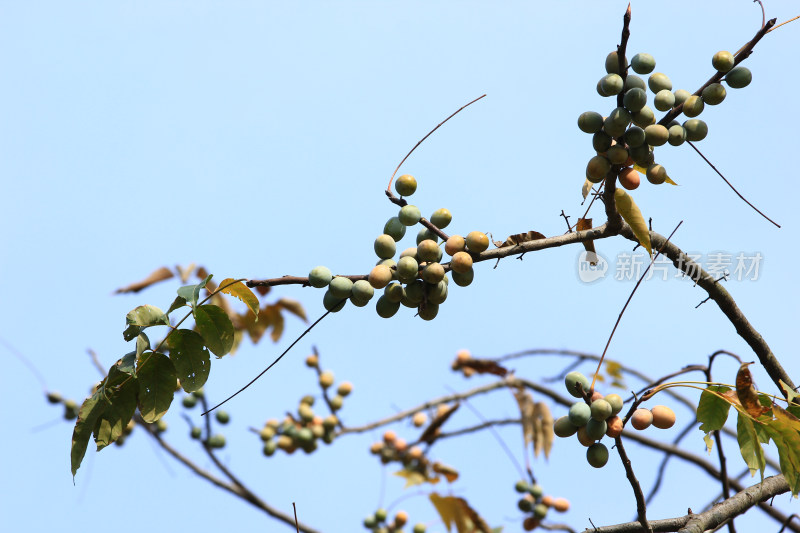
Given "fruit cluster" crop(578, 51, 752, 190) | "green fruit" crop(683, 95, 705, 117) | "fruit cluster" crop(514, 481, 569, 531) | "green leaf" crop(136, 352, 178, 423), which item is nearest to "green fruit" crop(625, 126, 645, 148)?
"fruit cluster" crop(578, 51, 752, 190)

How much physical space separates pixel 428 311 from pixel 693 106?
1.26 meters

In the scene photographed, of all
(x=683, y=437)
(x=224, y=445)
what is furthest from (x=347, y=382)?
(x=683, y=437)

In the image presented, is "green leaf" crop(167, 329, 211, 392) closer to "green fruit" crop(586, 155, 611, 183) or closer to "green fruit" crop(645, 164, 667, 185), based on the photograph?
"green fruit" crop(586, 155, 611, 183)

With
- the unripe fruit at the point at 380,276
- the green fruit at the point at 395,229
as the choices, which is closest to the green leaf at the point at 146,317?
the unripe fruit at the point at 380,276

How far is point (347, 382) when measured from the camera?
24.7 ft

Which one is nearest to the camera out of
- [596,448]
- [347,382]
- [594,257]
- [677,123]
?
[596,448]

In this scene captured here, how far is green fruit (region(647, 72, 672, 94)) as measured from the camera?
2836 mm

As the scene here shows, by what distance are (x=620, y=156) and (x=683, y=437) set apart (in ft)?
11.7

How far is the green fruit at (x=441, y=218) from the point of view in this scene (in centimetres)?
293

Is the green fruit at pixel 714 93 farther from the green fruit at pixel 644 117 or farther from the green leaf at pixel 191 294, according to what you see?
the green leaf at pixel 191 294

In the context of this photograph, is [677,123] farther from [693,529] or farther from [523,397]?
[523,397]

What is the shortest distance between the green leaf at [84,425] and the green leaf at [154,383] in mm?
137

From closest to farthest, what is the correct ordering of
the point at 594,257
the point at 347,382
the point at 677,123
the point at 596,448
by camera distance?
the point at 596,448, the point at 677,123, the point at 594,257, the point at 347,382

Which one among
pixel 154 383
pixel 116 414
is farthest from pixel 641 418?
pixel 116 414
